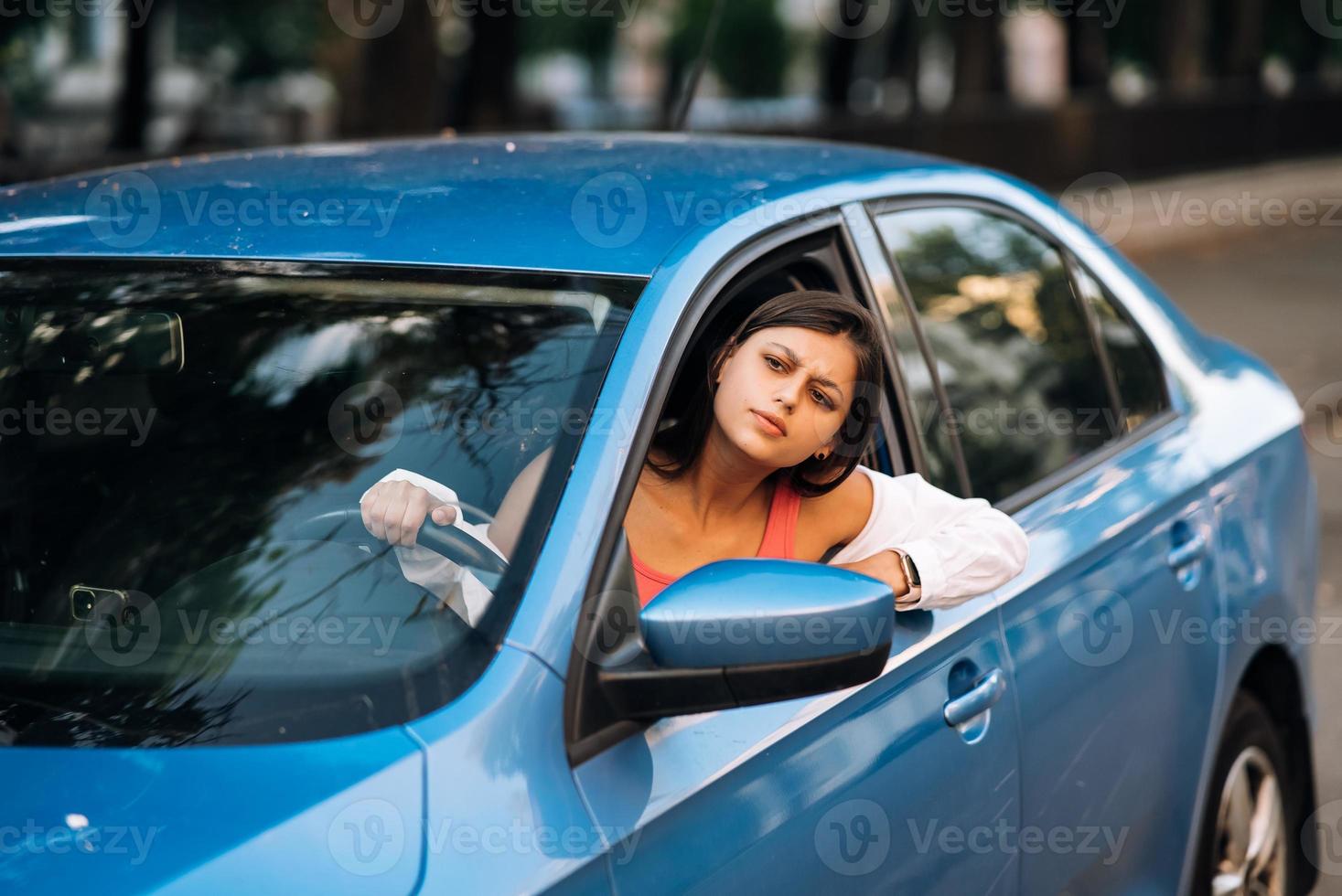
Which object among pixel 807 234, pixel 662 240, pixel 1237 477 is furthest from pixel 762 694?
pixel 1237 477

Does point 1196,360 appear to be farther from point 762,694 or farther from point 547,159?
point 762,694

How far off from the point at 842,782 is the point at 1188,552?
131 cm

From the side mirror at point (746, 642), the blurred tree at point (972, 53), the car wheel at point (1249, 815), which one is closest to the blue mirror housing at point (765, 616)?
the side mirror at point (746, 642)

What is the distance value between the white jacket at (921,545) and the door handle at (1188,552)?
568 mm

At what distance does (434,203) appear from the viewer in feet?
8.38

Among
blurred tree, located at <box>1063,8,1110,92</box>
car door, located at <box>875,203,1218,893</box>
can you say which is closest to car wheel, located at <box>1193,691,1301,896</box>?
car door, located at <box>875,203,1218,893</box>

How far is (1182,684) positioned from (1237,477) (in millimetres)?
594

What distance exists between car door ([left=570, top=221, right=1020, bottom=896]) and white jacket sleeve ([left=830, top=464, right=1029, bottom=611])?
0.25ft

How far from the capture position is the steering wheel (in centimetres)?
214

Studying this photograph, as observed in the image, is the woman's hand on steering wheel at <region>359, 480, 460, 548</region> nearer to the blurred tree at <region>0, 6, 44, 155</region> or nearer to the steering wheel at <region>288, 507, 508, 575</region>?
the steering wheel at <region>288, 507, 508, 575</region>

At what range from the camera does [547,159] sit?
9.71ft

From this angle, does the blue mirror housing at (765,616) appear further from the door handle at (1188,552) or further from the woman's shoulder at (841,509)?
the door handle at (1188,552)

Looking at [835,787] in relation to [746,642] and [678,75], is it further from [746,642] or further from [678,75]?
[678,75]

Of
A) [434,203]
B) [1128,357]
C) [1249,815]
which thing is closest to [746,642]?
[434,203]
